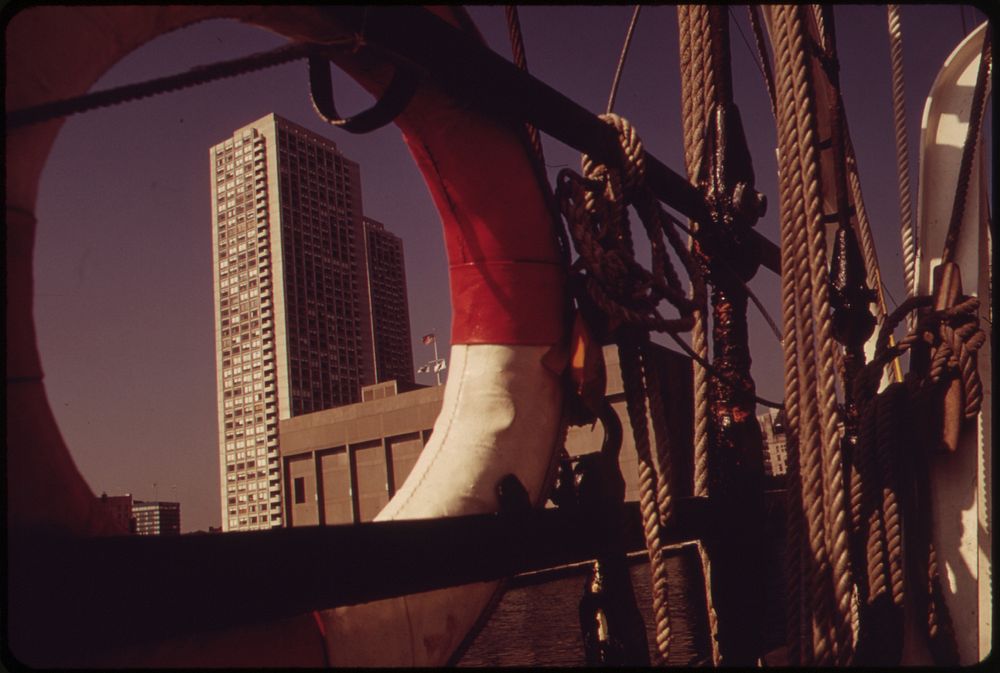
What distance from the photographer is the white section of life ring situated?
35.9 inches

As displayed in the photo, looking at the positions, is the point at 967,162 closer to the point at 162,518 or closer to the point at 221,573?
the point at 221,573

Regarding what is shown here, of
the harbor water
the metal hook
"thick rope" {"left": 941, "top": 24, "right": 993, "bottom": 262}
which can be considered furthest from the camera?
the harbor water

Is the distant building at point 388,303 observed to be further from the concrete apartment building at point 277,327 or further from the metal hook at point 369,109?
the metal hook at point 369,109

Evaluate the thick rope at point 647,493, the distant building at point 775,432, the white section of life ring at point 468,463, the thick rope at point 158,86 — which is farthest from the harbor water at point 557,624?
the thick rope at point 158,86

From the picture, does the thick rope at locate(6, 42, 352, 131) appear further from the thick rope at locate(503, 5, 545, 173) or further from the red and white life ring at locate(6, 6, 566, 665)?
the thick rope at locate(503, 5, 545, 173)

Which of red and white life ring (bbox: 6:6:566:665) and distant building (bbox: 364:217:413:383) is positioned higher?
distant building (bbox: 364:217:413:383)

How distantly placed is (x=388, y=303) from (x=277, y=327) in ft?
20.2

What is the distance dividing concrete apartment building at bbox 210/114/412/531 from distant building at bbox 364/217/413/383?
0.46 meters

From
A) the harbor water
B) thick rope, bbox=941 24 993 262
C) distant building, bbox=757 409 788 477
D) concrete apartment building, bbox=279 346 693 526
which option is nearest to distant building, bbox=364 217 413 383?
concrete apartment building, bbox=279 346 693 526

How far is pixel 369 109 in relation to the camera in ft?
2.96

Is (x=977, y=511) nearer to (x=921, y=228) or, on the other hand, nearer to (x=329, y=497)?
(x=921, y=228)

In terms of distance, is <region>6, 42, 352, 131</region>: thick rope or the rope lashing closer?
<region>6, 42, 352, 131</region>: thick rope

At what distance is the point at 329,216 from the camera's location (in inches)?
815

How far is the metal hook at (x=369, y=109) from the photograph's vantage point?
0.89 meters
